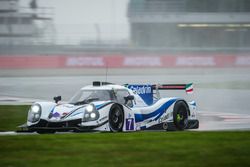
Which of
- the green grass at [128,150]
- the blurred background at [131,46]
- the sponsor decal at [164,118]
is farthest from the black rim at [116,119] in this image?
the blurred background at [131,46]

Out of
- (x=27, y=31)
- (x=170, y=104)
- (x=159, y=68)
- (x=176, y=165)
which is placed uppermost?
(x=27, y=31)

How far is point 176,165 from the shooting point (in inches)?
307

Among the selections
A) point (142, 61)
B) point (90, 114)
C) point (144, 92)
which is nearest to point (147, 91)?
point (144, 92)

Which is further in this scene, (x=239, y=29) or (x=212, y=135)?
(x=239, y=29)

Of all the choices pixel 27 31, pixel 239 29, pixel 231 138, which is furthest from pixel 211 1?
pixel 231 138

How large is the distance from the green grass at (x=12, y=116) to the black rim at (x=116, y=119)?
9.11ft

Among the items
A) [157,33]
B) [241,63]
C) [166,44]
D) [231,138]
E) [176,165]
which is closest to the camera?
[176,165]

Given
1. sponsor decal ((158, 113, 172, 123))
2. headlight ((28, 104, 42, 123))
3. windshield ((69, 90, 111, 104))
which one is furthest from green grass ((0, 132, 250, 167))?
sponsor decal ((158, 113, 172, 123))

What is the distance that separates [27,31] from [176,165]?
4053 cm

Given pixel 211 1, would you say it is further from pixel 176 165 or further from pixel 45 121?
pixel 176 165

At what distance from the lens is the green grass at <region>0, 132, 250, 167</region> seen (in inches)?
312

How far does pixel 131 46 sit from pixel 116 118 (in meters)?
32.8

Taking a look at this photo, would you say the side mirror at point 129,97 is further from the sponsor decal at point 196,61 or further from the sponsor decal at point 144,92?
the sponsor decal at point 196,61

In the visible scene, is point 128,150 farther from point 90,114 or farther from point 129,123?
point 129,123
